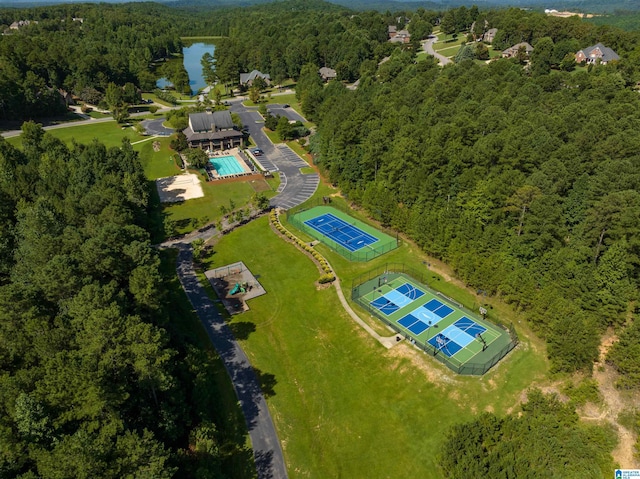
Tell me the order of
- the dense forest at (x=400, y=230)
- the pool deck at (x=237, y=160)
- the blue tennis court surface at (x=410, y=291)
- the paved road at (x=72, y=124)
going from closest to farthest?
the dense forest at (x=400, y=230) → the blue tennis court surface at (x=410, y=291) → the pool deck at (x=237, y=160) → the paved road at (x=72, y=124)

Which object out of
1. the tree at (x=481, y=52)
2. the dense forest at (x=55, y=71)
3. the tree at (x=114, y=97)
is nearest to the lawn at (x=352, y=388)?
the tree at (x=114, y=97)

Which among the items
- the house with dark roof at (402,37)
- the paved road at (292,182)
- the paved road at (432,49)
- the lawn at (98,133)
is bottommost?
the paved road at (292,182)

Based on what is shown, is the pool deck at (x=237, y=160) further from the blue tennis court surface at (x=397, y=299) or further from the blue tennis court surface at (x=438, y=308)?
the blue tennis court surface at (x=438, y=308)

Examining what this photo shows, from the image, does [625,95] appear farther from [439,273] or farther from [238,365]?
[238,365]

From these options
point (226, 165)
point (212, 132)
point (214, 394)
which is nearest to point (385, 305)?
point (214, 394)

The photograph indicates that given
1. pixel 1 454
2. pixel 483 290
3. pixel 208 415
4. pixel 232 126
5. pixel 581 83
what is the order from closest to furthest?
pixel 1 454, pixel 208 415, pixel 483 290, pixel 581 83, pixel 232 126

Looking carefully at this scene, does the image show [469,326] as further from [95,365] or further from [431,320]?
[95,365]

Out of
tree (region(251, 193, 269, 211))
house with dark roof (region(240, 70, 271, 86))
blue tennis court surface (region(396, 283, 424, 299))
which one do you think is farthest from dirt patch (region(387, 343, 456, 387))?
house with dark roof (region(240, 70, 271, 86))

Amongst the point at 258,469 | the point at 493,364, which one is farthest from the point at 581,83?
the point at 258,469
